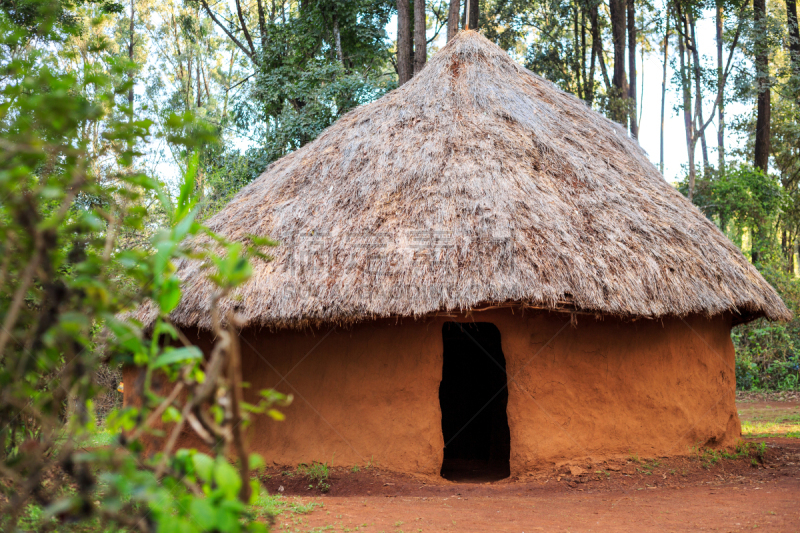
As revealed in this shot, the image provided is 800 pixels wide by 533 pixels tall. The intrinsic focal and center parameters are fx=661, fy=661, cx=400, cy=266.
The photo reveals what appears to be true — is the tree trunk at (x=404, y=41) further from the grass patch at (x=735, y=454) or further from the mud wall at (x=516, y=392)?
the grass patch at (x=735, y=454)

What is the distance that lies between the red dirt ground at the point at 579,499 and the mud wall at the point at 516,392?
7.8 inches

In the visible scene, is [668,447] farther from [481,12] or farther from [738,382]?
[481,12]

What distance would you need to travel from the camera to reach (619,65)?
601 inches

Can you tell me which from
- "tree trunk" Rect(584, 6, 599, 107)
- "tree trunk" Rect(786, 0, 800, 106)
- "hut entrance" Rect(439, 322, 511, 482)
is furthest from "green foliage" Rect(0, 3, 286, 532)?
"tree trunk" Rect(584, 6, 599, 107)

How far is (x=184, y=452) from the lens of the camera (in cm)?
123

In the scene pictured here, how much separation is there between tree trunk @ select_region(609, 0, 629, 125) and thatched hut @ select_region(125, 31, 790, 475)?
8.88 m

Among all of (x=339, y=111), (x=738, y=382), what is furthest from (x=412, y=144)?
(x=738, y=382)

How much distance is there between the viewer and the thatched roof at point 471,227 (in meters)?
5.23

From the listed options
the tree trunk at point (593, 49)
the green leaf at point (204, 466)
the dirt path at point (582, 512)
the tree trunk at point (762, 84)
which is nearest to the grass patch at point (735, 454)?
the dirt path at point (582, 512)

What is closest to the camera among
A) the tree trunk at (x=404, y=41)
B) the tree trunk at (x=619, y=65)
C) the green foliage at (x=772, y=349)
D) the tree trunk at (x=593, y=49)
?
the tree trunk at (x=404, y=41)

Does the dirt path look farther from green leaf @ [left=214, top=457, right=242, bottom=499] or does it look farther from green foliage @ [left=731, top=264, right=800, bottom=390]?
green foliage @ [left=731, top=264, right=800, bottom=390]

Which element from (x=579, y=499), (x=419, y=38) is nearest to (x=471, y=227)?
(x=579, y=499)

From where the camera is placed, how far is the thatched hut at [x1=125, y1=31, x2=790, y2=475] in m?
5.29

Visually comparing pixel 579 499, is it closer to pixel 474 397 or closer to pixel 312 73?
pixel 474 397
